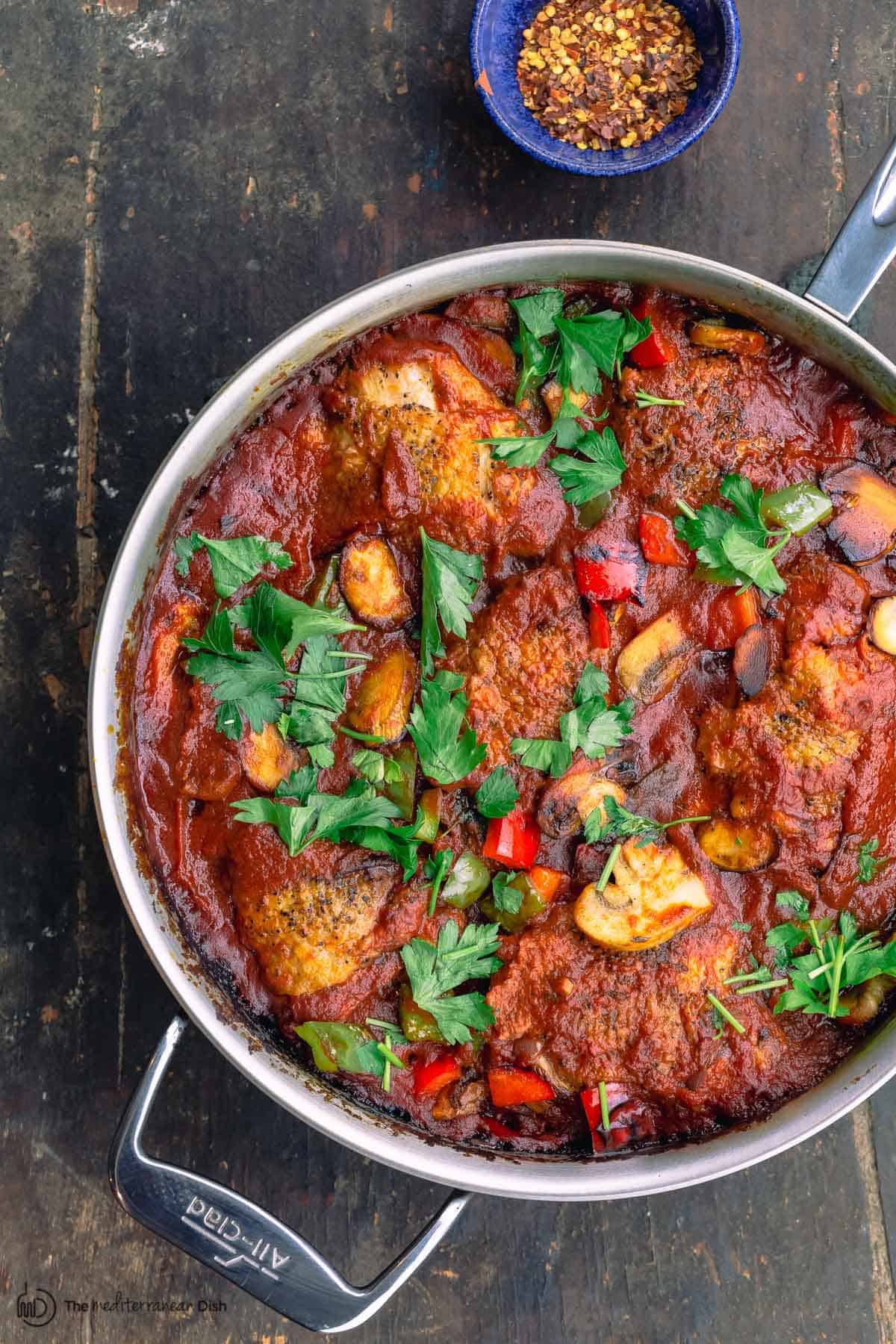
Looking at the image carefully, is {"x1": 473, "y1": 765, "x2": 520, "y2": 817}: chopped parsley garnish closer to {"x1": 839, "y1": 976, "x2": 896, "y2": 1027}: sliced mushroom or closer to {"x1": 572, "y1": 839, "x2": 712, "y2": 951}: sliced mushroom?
{"x1": 572, "y1": 839, "x2": 712, "y2": 951}: sliced mushroom

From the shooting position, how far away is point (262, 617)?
251 centimetres

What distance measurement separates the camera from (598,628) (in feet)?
8.43

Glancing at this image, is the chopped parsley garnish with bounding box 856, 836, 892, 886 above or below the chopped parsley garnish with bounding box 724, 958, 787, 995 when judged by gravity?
above

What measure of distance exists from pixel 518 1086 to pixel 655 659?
1190mm

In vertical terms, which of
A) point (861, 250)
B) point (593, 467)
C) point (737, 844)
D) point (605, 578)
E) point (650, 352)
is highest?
point (861, 250)

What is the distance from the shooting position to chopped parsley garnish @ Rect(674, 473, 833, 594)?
8.13 ft

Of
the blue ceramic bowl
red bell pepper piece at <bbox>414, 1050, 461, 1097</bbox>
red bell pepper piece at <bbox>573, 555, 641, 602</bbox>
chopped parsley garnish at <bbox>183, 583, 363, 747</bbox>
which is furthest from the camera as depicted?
the blue ceramic bowl

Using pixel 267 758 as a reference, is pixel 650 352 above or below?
above

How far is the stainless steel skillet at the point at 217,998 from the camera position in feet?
8.21

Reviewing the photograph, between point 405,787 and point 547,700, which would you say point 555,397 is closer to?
point 547,700

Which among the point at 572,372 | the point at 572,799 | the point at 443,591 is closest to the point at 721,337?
the point at 572,372

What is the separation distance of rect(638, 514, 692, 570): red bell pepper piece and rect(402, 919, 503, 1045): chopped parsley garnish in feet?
3.47

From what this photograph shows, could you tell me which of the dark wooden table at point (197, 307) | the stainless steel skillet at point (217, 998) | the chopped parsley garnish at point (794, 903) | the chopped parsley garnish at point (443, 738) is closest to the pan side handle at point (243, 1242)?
the stainless steel skillet at point (217, 998)

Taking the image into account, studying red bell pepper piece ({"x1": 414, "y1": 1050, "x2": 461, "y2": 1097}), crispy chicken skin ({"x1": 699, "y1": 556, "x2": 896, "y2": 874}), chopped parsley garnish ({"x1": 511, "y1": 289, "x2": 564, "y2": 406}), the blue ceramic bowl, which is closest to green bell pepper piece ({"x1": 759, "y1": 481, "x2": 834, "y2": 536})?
crispy chicken skin ({"x1": 699, "y1": 556, "x2": 896, "y2": 874})
